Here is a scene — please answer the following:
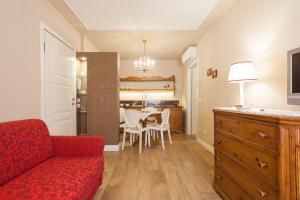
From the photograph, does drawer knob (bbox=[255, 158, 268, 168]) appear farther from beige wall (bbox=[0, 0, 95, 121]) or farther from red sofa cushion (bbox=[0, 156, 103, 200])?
beige wall (bbox=[0, 0, 95, 121])

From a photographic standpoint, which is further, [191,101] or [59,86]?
[191,101]

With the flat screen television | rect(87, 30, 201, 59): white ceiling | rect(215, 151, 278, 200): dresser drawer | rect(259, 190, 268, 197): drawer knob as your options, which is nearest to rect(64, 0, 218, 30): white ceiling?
rect(87, 30, 201, 59): white ceiling

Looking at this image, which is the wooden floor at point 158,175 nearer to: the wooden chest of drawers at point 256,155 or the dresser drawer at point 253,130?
the wooden chest of drawers at point 256,155

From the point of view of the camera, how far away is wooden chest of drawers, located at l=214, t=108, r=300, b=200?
49.5 inches

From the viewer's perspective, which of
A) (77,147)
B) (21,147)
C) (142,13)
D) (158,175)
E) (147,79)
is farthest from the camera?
(147,79)

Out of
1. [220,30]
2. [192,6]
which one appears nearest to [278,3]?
[192,6]

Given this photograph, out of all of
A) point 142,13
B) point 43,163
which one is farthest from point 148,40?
point 43,163

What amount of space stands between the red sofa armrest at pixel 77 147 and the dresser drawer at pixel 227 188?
144cm

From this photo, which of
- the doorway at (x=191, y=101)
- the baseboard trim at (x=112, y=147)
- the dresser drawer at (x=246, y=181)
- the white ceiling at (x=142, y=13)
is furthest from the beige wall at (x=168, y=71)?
the dresser drawer at (x=246, y=181)

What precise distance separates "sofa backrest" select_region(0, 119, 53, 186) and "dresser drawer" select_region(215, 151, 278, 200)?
1.98 meters

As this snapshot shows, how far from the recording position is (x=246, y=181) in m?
1.69

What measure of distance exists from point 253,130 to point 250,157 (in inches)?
9.8

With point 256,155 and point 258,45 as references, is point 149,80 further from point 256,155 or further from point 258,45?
point 256,155

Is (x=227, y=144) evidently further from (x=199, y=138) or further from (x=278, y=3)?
(x=199, y=138)
